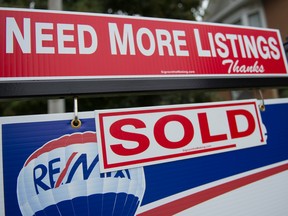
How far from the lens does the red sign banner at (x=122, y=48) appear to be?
0.90 metres

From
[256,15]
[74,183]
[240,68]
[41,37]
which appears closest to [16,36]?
[41,37]

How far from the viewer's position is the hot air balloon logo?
2.72ft

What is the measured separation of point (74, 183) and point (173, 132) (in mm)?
466

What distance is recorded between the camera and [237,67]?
1192 millimetres

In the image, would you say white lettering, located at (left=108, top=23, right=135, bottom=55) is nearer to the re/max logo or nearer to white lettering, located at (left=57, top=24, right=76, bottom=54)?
white lettering, located at (left=57, top=24, right=76, bottom=54)

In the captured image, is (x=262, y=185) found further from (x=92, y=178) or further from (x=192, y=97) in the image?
(x=192, y=97)

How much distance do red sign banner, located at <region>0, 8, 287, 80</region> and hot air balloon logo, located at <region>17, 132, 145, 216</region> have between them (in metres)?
0.30

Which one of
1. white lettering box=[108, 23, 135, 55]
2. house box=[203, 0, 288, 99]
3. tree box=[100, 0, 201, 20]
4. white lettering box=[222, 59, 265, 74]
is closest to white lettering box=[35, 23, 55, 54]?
white lettering box=[108, 23, 135, 55]

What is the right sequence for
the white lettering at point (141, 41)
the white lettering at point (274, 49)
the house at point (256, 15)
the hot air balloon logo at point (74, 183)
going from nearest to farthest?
the hot air balloon logo at point (74, 183), the white lettering at point (141, 41), the white lettering at point (274, 49), the house at point (256, 15)

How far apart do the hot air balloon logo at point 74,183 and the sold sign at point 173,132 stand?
54mm

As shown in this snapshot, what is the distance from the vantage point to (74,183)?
867 mm

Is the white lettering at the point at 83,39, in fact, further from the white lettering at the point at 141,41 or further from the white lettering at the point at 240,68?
the white lettering at the point at 240,68

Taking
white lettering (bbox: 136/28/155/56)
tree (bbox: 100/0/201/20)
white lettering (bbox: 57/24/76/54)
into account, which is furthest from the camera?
tree (bbox: 100/0/201/20)

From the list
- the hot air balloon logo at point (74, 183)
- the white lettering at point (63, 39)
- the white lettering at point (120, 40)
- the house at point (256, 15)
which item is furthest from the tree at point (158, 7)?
the hot air balloon logo at point (74, 183)
